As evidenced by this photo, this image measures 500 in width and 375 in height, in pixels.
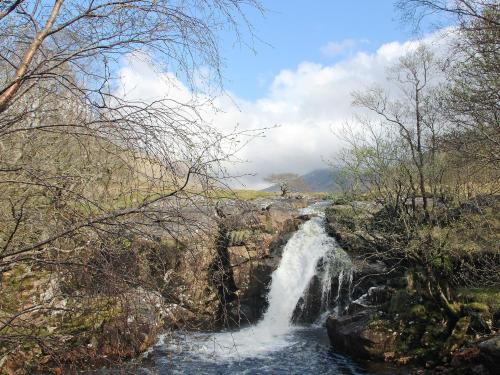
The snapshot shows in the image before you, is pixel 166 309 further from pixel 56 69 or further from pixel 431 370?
pixel 431 370

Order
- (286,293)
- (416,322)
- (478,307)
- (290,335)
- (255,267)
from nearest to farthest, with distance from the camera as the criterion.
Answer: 1. (478,307)
2. (416,322)
3. (290,335)
4. (286,293)
5. (255,267)

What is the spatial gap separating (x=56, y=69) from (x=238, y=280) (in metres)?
18.2

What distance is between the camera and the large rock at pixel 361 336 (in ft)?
41.7

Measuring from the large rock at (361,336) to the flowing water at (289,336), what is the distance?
17.0 inches

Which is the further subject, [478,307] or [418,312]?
[418,312]

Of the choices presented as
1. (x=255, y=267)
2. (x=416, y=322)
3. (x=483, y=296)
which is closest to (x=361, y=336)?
(x=416, y=322)

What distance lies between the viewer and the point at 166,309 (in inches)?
115

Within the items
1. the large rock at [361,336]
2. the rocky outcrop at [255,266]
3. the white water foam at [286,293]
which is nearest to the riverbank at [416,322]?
the large rock at [361,336]

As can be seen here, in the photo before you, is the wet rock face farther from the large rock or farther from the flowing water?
the large rock

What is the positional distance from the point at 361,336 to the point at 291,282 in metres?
7.29

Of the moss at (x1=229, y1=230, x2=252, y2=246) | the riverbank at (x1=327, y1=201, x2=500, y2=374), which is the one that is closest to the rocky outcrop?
the riverbank at (x1=327, y1=201, x2=500, y2=374)

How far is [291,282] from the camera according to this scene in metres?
20.2

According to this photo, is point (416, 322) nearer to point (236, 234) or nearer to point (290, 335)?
point (290, 335)

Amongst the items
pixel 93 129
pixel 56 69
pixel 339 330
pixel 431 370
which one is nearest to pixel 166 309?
pixel 93 129
